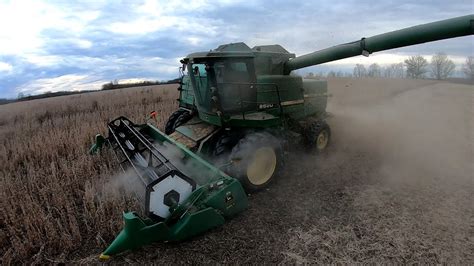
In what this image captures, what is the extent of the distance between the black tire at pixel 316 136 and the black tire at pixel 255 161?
150 centimetres

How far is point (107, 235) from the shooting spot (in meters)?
3.26

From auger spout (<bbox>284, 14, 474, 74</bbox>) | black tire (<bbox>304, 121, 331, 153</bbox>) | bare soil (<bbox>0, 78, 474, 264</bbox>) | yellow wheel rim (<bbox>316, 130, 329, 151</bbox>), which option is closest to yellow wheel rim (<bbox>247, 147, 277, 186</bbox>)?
bare soil (<bbox>0, 78, 474, 264</bbox>)

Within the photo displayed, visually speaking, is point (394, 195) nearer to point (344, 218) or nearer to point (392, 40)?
point (344, 218)

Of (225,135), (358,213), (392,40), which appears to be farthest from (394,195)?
(225,135)

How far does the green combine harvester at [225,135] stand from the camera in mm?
3068

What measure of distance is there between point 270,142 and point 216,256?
1.93 metres

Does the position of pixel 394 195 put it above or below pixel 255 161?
below

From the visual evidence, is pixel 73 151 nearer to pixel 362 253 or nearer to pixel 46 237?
pixel 46 237

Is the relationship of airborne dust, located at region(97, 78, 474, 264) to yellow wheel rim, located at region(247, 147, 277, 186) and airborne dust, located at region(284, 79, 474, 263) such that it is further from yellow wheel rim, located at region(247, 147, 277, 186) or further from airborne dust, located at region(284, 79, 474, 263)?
yellow wheel rim, located at region(247, 147, 277, 186)

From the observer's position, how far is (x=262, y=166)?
Answer: 14.8 feet

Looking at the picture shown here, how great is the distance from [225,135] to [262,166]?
29.2 inches

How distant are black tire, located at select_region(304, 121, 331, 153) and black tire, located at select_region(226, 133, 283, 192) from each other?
1.50m

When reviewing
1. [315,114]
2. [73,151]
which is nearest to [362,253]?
[315,114]

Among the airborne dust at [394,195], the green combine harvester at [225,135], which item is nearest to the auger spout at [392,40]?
the green combine harvester at [225,135]
